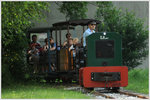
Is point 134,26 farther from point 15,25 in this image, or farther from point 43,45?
point 15,25

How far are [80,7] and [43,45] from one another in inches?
110

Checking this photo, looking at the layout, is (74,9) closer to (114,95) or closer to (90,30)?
(90,30)

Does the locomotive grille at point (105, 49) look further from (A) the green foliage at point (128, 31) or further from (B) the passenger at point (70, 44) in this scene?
(A) the green foliage at point (128, 31)

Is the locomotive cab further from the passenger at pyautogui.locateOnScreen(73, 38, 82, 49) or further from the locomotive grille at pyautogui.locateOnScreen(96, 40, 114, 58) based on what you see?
the passenger at pyautogui.locateOnScreen(73, 38, 82, 49)

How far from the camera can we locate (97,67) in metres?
14.1

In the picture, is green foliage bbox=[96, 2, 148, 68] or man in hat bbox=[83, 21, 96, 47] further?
green foliage bbox=[96, 2, 148, 68]

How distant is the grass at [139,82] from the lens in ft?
50.9

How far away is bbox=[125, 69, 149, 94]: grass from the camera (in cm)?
1552

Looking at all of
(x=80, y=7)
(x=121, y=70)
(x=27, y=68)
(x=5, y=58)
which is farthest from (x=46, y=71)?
(x=121, y=70)

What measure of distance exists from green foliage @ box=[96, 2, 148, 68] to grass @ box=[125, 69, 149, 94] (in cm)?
105

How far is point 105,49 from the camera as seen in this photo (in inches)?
572

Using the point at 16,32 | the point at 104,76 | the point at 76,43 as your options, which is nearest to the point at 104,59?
the point at 104,76

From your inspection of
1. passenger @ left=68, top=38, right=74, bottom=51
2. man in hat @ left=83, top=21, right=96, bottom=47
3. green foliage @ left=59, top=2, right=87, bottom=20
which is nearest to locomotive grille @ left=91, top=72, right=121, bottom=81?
man in hat @ left=83, top=21, right=96, bottom=47

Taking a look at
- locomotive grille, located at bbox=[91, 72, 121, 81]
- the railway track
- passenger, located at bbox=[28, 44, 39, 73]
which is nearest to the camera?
the railway track
